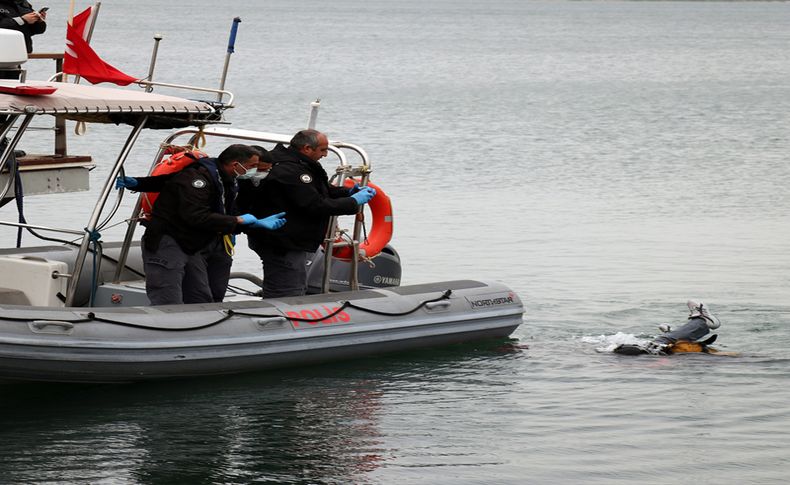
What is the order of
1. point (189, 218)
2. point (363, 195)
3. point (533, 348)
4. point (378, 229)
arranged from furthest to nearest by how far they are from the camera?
point (533, 348), point (378, 229), point (363, 195), point (189, 218)

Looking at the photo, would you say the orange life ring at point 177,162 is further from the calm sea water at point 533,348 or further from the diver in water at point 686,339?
the diver in water at point 686,339

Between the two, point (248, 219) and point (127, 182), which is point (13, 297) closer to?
point (127, 182)

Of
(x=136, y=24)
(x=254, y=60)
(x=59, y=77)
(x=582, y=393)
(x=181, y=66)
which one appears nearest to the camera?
(x=582, y=393)

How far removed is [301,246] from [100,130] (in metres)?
16.3

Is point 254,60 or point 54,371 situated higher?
point 254,60

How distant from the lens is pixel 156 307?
7.57m

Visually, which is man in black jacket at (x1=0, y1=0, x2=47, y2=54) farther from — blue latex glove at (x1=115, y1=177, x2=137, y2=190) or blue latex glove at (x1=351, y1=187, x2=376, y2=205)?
blue latex glove at (x1=351, y1=187, x2=376, y2=205)

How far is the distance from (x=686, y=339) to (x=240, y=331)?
2.97 metres

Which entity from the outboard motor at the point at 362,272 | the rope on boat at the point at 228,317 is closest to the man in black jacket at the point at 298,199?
the rope on boat at the point at 228,317

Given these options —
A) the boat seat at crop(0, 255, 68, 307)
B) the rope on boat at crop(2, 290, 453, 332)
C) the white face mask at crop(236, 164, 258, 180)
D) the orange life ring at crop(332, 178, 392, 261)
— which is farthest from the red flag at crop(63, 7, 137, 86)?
the rope on boat at crop(2, 290, 453, 332)

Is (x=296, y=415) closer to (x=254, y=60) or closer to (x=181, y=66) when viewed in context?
(x=181, y=66)

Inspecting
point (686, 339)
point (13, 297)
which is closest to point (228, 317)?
point (13, 297)

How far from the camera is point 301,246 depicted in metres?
8.08

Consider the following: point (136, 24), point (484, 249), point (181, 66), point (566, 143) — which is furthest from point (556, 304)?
point (136, 24)
